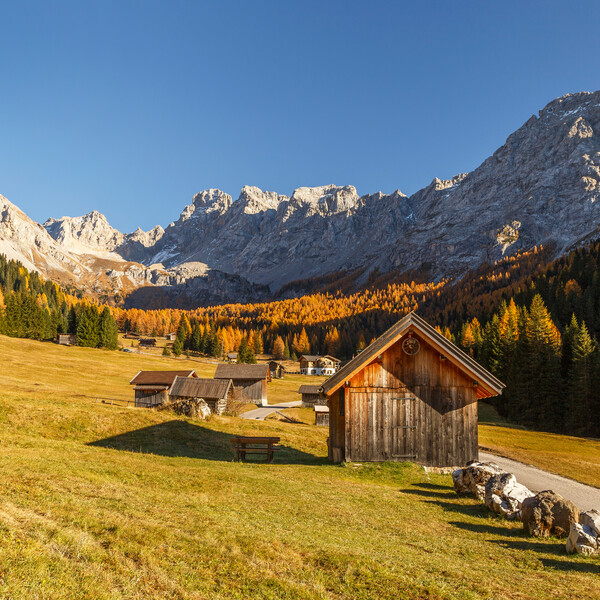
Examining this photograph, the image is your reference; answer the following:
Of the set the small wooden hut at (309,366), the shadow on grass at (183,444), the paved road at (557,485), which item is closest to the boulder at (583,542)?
the paved road at (557,485)

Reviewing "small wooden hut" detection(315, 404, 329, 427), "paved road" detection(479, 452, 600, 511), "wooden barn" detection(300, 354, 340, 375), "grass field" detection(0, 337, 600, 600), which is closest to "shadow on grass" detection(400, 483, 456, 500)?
"grass field" detection(0, 337, 600, 600)

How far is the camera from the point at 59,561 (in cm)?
664

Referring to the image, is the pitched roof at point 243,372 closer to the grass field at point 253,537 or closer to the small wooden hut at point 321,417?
the small wooden hut at point 321,417

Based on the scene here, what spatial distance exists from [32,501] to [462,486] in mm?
15113

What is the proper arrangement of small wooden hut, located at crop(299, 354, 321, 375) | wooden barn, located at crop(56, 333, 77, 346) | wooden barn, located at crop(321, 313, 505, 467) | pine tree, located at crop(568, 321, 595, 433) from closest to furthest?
1. wooden barn, located at crop(321, 313, 505, 467)
2. pine tree, located at crop(568, 321, 595, 433)
3. wooden barn, located at crop(56, 333, 77, 346)
4. small wooden hut, located at crop(299, 354, 321, 375)

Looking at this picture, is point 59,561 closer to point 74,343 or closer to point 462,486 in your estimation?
point 462,486

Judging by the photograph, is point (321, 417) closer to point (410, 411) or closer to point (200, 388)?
point (200, 388)

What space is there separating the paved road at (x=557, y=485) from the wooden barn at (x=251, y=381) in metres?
61.6

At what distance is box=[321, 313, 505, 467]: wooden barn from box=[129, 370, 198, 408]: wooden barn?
176 feet

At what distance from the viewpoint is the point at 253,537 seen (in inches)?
372

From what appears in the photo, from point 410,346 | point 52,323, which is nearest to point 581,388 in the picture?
point 410,346

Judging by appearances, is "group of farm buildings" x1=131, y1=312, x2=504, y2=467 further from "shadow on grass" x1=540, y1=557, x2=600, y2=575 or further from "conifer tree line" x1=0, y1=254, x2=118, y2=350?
"conifer tree line" x1=0, y1=254, x2=118, y2=350

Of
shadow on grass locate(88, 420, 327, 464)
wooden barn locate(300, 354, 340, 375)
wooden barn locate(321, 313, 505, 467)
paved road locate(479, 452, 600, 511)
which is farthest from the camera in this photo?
wooden barn locate(300, 354, 340, 375)

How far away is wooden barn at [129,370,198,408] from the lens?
7156 cm
